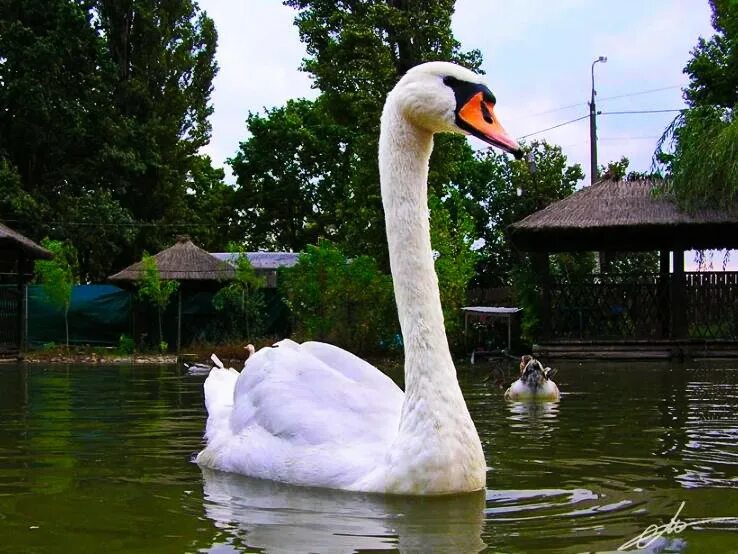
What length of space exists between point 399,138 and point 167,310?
27.3m

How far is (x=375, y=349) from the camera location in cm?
2353

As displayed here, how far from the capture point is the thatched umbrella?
30188 millimetres

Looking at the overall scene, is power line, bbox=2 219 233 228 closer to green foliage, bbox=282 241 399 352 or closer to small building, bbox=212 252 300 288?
small building, bbox=212 252 300 288

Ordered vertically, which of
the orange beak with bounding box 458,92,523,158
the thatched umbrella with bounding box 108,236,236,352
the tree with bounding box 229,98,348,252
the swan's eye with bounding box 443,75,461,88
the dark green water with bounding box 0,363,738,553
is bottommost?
the dark green water with bounding box 0,363,738,553

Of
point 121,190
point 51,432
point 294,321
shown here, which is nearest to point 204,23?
point 121,190

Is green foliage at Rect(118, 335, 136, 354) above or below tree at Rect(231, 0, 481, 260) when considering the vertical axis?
→ below

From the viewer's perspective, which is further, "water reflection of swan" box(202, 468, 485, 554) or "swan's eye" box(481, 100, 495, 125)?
"swan's eye" box(481, 100, 495, 125)

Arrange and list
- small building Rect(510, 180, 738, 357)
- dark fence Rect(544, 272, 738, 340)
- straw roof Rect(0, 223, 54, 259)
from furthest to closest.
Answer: straw roof Rect(0, 223, 54, 259)
dark fence Rect(544, 272, 738, 340)
small building Rect(510, 180, 738, 357)

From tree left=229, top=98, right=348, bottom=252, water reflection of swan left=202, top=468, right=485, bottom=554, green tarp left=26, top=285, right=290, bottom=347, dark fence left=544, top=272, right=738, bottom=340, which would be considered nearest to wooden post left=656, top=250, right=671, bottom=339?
dark fence left=544, top=272, right=738, bottom=340

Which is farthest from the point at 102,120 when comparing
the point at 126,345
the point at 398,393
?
the point at 398,393

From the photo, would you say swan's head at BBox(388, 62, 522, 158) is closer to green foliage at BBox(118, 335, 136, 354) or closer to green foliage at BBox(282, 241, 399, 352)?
green foliage at BBox(282, 241, 399, 352)

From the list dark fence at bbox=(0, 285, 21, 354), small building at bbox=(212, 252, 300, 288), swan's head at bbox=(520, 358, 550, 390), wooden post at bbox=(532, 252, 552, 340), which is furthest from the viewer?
small building at bbox=(212, 252, 300, 288)

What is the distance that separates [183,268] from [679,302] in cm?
1439

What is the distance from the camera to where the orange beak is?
4527mm
